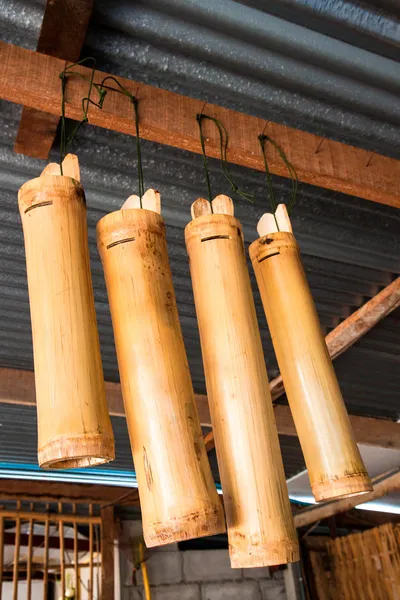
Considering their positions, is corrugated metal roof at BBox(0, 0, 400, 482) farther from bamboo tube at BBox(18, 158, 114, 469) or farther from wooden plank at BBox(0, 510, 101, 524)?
wooden plank at BBox(0, 510, 101, 524)

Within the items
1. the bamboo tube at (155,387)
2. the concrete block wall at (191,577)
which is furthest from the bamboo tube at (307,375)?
the concrete block wall at (191,577)

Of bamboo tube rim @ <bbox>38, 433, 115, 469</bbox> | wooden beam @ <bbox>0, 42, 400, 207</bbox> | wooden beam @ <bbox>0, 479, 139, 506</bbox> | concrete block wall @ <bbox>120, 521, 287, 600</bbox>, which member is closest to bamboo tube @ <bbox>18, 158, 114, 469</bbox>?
bamboo tube rim @ <bbox>38, 433, 115, 469</bbox>

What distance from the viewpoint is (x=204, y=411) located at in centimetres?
492

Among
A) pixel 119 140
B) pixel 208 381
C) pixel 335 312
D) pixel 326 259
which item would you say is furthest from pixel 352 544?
pixel 208 381

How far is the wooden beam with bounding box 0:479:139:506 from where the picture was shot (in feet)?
22.0

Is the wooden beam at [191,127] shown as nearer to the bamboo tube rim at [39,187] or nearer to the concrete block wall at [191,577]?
the bamboo tube rim at [39,187]

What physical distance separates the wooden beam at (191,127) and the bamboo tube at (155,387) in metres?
0.74

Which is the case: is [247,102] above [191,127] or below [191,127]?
above

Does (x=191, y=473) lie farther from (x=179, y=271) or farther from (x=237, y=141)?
(x=179, y=271)

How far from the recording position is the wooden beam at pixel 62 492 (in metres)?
6.72

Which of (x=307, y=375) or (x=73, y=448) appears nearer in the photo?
(x=73, y=448)

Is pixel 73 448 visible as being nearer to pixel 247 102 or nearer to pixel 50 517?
pixel 247 102

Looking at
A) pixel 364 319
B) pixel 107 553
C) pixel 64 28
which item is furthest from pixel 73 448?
pixel 107 553

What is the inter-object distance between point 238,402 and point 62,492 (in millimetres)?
6207
